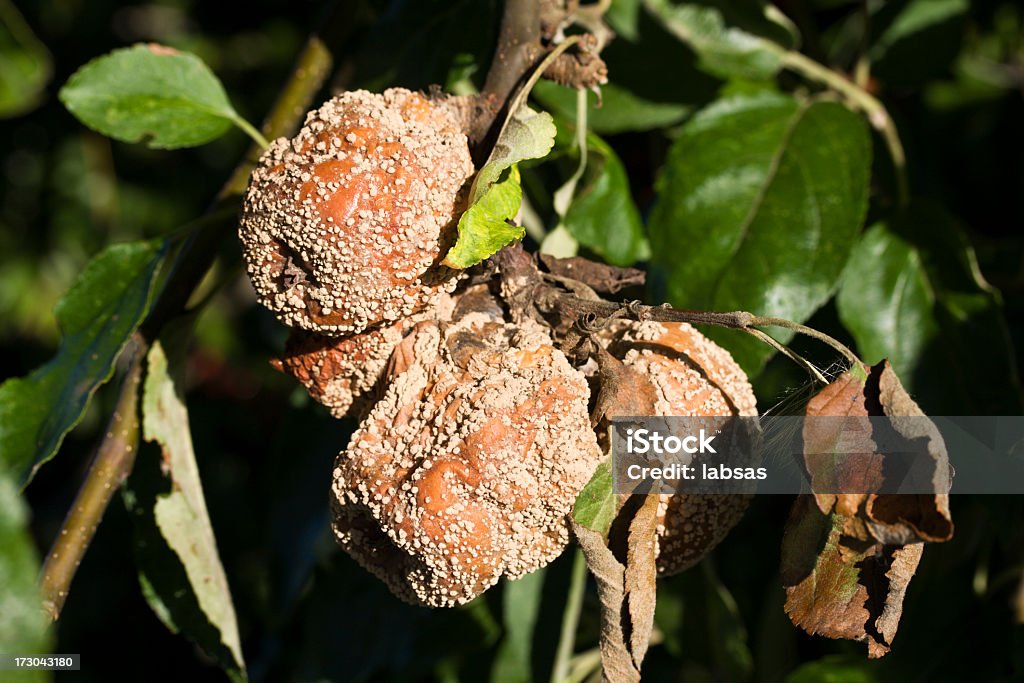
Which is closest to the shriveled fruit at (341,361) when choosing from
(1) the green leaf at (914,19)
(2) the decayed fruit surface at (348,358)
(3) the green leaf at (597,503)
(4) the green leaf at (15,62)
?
(2) the decayed fruit surface at (348,358)

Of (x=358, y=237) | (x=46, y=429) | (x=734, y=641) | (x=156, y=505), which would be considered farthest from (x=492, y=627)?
(x=358, y=237)

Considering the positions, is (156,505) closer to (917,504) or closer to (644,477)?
(644,477)

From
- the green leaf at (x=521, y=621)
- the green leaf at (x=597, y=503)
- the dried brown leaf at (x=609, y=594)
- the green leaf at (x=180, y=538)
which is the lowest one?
the green leaf at (x=521, y=621)

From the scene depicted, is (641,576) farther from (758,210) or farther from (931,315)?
(931,315)

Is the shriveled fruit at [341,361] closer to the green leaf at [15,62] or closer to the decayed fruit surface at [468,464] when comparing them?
the decayed fruit surface at [468,464]

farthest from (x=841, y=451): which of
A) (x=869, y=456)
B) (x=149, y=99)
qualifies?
(x=149, y=99)

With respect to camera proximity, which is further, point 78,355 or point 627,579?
point 78,355
